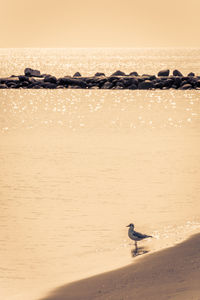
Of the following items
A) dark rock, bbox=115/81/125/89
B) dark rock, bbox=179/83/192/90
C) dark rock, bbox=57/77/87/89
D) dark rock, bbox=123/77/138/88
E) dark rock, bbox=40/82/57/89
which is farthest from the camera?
dark rock, bbox=40/82/57/89

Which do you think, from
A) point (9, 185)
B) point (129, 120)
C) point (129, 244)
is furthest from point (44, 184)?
point (129, 120)

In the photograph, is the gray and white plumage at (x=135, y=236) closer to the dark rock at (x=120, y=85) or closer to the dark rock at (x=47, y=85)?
the dark rock at (x=120, y=85)

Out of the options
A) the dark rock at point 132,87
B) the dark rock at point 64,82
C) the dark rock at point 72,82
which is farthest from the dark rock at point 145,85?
the dark rock at point 64,82

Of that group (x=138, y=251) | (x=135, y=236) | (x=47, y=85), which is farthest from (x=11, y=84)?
(x=138, y=251)

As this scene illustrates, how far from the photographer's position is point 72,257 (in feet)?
40.8

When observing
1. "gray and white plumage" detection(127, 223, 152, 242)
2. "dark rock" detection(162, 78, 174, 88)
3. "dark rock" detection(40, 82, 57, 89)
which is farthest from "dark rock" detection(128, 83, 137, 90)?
"gray and white plumage" detection(127, 223, 152, 242)

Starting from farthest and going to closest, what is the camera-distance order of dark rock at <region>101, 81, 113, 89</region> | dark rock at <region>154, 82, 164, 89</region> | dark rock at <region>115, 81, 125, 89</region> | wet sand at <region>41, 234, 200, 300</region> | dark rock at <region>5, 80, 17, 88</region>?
1. dark rock at <region>5, 80, 17, 88</region>
2. dark rock at <region>101, 81, 113, 89</region>
3. dark rock at <region>115, 81, 125, 89</region>
4. dark rock at <region>154, 82, 164, 89</region>
5. wet sand at <region>41, 234, 200, 300</region>

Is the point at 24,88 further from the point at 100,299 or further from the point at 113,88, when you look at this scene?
the point at 100,299

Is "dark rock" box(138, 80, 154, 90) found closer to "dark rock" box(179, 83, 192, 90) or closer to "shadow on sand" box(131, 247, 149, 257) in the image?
"dark rock" box(179, 83, 192, 90)

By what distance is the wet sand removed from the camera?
8.99 m

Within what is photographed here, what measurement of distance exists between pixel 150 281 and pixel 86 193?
8.15 meters

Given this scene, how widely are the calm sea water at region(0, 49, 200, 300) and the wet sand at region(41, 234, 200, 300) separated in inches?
25.7

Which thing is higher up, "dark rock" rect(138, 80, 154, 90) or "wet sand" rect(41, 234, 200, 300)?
"wet sand" rect(41, 234, 200, 300)

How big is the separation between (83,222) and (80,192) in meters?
3.11
